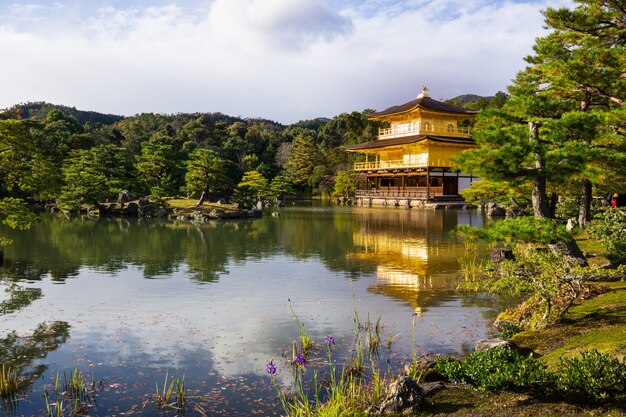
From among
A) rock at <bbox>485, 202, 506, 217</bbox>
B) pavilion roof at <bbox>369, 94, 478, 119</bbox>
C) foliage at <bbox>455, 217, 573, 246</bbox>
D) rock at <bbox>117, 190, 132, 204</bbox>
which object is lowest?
rock at <bbox>485, 202, 506, 217</bbox>

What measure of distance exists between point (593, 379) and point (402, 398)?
6.55 feet

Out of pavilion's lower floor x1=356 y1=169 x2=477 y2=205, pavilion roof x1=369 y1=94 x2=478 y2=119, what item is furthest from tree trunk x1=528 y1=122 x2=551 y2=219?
pavilion roof x1=369 y1=94 x2=478 y2=119

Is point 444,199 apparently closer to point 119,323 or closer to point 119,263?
point 119,263

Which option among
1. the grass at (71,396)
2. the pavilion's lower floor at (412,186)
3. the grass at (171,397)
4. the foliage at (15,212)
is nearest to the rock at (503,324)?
the grass at (171,397)

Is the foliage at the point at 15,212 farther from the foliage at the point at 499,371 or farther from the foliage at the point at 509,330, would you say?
the foliage at the point at 509,330

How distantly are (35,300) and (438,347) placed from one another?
9.78 meters

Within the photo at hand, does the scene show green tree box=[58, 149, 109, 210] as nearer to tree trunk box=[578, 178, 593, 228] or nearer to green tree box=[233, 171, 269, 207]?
green tree box=[233, 171, 269, 207]

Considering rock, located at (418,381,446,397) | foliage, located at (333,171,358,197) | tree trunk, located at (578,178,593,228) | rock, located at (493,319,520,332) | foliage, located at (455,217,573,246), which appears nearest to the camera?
rock, located at (418,381,446,397)

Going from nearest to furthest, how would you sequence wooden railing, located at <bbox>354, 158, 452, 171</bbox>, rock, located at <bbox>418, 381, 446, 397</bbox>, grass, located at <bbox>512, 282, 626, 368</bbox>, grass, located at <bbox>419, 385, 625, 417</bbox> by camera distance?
1. grass, located at <bbox>419, 385, 625, 417</bbox>
2. rock, located at <bbox>418, 381, 446, 397</bbox>
3. grass, located at <bbox>512, 282, 626, 368</bbox>
4. wooden railing, located at <bbox>354, 158, 452, 171</bbox>

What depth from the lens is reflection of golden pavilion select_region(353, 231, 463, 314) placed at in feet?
41.2

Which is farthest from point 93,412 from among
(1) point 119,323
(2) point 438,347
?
(2) point 438,347

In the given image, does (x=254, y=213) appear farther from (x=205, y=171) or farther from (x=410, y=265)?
(x=410, y=265)

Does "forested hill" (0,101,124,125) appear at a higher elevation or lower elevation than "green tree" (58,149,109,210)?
higher

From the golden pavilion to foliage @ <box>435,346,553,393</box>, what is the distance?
125 ft
